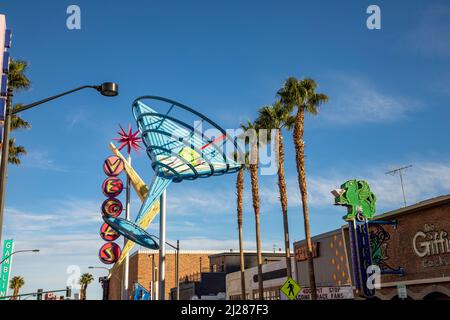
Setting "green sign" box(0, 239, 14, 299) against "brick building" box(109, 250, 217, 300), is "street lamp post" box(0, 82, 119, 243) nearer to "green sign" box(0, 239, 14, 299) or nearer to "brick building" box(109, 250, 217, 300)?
"green sign" box(0, 239, 14, 299)

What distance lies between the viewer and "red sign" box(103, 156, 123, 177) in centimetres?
6009

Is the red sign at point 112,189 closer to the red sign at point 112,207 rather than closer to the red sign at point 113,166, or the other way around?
the red sign at point 112,207

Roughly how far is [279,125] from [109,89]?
2964 cm

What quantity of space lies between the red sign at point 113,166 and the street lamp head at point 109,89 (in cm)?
4695

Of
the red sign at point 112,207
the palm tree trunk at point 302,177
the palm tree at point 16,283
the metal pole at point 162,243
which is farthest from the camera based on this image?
the palm tree at point 16,283

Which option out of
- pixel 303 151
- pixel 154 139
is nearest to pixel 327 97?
pixel 303 151

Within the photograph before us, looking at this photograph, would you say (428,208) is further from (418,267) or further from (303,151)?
(303,151)

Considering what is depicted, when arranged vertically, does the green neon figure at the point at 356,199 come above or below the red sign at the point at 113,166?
below

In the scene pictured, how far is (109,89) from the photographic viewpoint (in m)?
13.9

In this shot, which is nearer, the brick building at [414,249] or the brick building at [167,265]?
the brick building at [414,249]

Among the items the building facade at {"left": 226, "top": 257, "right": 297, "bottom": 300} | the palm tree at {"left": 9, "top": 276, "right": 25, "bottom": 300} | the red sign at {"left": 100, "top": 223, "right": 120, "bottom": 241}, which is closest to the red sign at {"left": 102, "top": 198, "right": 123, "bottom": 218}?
the red sign at {"left": 100, "top": 223, "right": 120, "bottom": 241}

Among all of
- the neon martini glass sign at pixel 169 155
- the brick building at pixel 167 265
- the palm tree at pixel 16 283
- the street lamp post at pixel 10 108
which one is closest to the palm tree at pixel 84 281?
the palm tree at pixel 16 283

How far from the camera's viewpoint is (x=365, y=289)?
28703 millimetres

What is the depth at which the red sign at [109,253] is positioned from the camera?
55.3 metres
